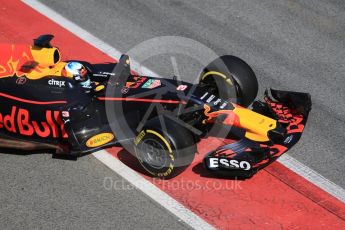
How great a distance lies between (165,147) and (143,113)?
808 mm

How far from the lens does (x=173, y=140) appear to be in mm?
6766

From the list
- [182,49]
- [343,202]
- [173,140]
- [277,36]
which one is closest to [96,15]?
[182,49]

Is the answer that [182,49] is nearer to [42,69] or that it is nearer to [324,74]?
[324,74]

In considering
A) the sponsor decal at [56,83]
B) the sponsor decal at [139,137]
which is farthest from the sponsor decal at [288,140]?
the sponsor decal at [56,83]

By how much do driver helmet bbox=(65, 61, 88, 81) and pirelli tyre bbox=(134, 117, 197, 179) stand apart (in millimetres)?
1078

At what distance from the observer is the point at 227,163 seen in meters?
6.95

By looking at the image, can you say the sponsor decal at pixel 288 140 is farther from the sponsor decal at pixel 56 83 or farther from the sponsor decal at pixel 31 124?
the sponsor decal at pixel 56 83

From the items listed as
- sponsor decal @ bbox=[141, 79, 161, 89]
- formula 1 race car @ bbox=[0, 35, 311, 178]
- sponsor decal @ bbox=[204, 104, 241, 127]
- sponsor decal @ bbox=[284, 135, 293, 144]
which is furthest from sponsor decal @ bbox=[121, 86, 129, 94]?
sponsor decal @ bbox=[284, 135, 293, 144]

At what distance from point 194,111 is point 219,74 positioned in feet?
2.61

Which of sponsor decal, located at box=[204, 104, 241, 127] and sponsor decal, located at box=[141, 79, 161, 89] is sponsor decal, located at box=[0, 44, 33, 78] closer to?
sponsor decal, located at box=[141, 79, 161, 89]

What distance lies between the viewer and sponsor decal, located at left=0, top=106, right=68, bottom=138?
7.45m

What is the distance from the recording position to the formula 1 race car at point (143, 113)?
23.0 feet

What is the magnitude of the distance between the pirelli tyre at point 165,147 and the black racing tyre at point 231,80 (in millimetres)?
1040

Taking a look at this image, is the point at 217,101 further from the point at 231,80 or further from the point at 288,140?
the point at 288,140
